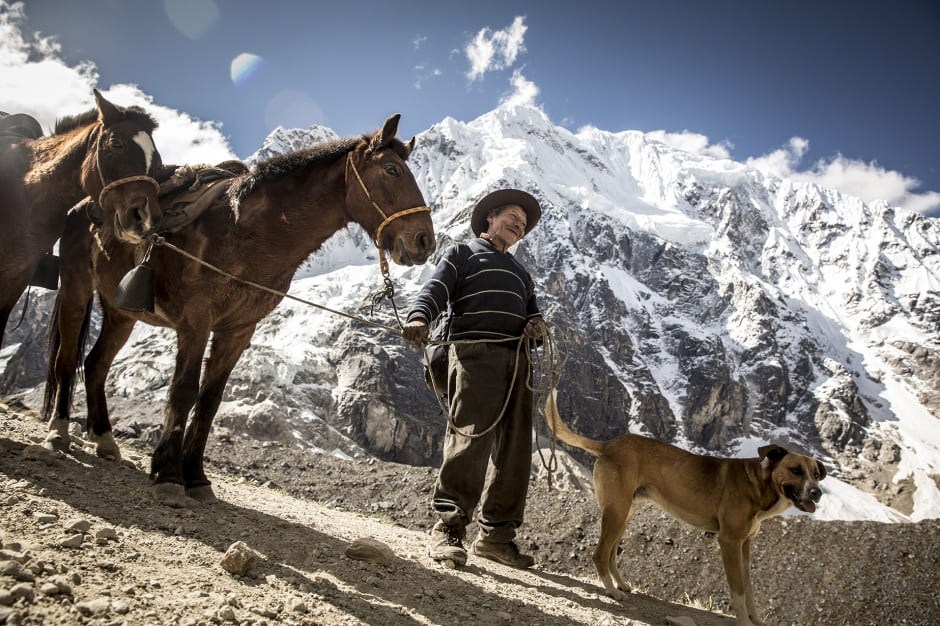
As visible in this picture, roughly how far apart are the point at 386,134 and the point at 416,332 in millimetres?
1486

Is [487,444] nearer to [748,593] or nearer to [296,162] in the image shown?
[748,593]

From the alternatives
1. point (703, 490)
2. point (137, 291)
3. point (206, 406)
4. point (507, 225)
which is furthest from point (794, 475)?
point (137, 291)

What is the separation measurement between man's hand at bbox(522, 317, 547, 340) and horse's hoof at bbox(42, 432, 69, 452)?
153 inches

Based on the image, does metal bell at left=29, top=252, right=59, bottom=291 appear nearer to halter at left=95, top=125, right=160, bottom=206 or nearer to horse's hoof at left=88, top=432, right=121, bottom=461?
horse's hoof at left=88, top=432, right=121, bottom=461

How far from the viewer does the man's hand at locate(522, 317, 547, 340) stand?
172 inches

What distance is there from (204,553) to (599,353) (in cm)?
13778

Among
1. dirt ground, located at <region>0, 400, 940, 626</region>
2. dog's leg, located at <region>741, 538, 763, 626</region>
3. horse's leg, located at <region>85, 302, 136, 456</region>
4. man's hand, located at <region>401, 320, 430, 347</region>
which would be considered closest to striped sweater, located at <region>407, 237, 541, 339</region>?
man's hand, located at <region>401, 320, 430, 347</region>

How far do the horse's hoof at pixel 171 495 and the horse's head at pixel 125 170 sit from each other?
5.53 feet

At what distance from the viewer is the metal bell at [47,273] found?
519 cm

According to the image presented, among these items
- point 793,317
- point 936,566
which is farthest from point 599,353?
point 936,566

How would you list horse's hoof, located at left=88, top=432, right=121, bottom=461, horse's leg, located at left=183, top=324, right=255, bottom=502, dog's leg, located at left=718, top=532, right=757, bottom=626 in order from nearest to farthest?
1. dog's leg, located at left=718, top=532, right=757, bottom=626
2. horse's leg, located at left=183, top=324, right=255, bottom=502
3. horse's hoof, located at left=88, top=432, right=121, bottom=461

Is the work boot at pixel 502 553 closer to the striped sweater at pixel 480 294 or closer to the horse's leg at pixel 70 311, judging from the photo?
the striped sweater at pixel 480 294

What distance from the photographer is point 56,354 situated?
5.54 meters

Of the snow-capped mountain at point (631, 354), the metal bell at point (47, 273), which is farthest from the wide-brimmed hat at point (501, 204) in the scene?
the snow-capped mountain at point (631, 354)
